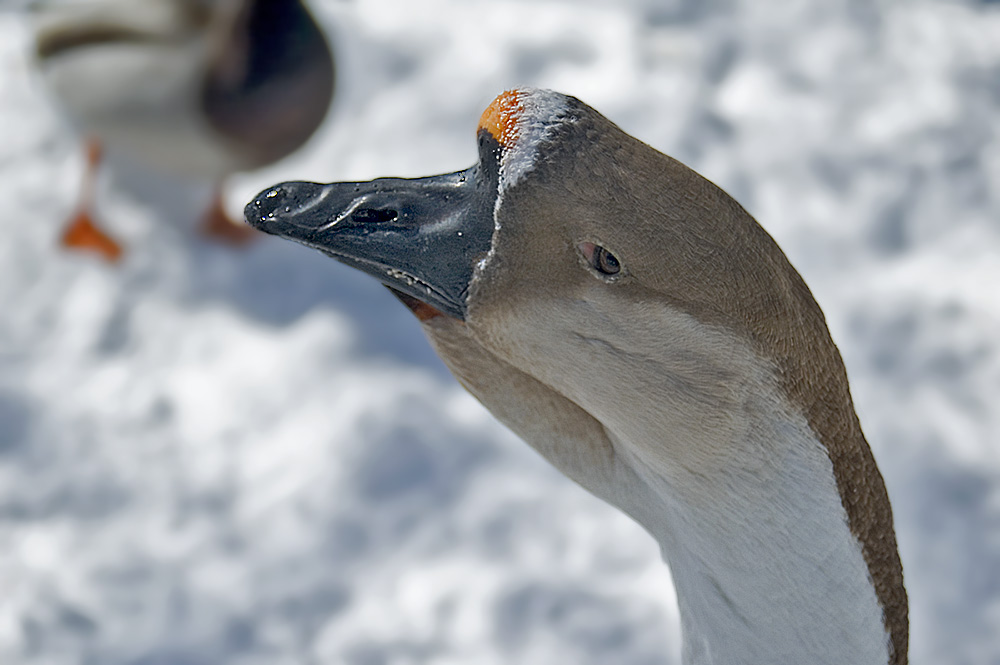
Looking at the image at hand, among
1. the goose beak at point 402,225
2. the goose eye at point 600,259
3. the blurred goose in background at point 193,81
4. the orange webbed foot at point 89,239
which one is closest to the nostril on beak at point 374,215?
the goose beak at point 402,225

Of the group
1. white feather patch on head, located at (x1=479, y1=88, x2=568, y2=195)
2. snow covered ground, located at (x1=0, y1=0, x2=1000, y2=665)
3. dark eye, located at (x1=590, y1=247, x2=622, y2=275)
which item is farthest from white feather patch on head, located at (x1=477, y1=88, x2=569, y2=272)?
snow covered ground, located at (x1=0, y1=0, x2=1000, y2=665)

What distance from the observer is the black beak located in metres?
1.13

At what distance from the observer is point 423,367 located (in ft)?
9.55

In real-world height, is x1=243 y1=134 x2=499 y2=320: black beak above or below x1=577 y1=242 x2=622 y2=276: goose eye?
above

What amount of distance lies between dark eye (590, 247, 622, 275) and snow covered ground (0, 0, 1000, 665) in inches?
58.2

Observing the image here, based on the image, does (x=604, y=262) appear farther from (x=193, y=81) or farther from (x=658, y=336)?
(x=193, y=81)

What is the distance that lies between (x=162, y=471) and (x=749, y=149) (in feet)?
6.43

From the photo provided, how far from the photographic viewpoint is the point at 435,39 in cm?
364

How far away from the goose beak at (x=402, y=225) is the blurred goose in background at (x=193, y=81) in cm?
207

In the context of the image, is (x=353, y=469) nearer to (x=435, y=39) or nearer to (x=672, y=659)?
(x=672, y=659)

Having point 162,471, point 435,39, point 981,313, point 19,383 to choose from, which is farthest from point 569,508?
point 435,39

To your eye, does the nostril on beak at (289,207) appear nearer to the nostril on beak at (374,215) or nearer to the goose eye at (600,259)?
the nostril on beak at (374,215)

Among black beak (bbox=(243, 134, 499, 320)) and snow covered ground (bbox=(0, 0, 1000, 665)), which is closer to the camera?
black beak (bbox=(243, 134, 499, 320))

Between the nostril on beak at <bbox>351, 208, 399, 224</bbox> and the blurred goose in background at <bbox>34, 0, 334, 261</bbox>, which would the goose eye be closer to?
the nostril on beak at <bbox>351, 208, 399, 224</bbox>
